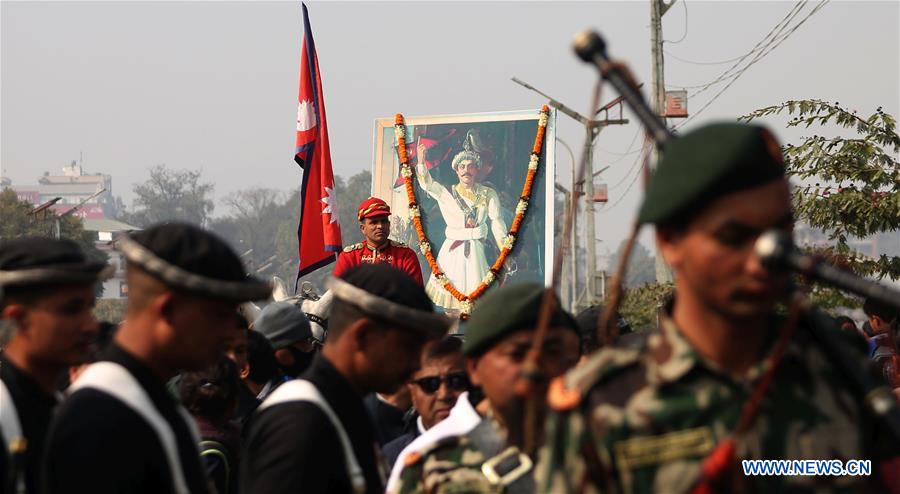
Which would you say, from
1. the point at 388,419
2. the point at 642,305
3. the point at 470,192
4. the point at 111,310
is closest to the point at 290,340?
the point at 388,419

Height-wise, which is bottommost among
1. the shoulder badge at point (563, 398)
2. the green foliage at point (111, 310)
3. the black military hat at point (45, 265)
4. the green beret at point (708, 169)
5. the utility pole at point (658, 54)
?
the green foliage at point (111, 310)

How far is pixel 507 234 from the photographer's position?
1129cm

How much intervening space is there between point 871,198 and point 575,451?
9.23 meters

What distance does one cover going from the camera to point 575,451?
2.20 metres

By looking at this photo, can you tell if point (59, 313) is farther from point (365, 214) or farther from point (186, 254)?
point (365, 214)

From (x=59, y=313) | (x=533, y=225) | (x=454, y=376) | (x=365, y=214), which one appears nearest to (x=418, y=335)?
(x=59, y=313)

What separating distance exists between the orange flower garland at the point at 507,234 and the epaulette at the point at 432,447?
724cm

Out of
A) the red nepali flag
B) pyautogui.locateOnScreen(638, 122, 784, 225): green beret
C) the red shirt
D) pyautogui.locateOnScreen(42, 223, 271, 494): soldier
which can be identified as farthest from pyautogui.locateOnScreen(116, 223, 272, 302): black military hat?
the red nepali flag

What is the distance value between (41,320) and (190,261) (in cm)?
99

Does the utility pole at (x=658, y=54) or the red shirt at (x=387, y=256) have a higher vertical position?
the utility pole at (x=658, y=54)

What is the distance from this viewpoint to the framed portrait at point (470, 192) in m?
11.3

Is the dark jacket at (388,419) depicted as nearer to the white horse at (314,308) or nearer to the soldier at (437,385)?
the soldier at (437,385)

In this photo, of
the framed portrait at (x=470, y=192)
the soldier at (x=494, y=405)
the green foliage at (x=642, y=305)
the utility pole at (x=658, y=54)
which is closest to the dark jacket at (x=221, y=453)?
the soldier at (x=494, y=405)

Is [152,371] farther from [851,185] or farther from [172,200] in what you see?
[172,200]
